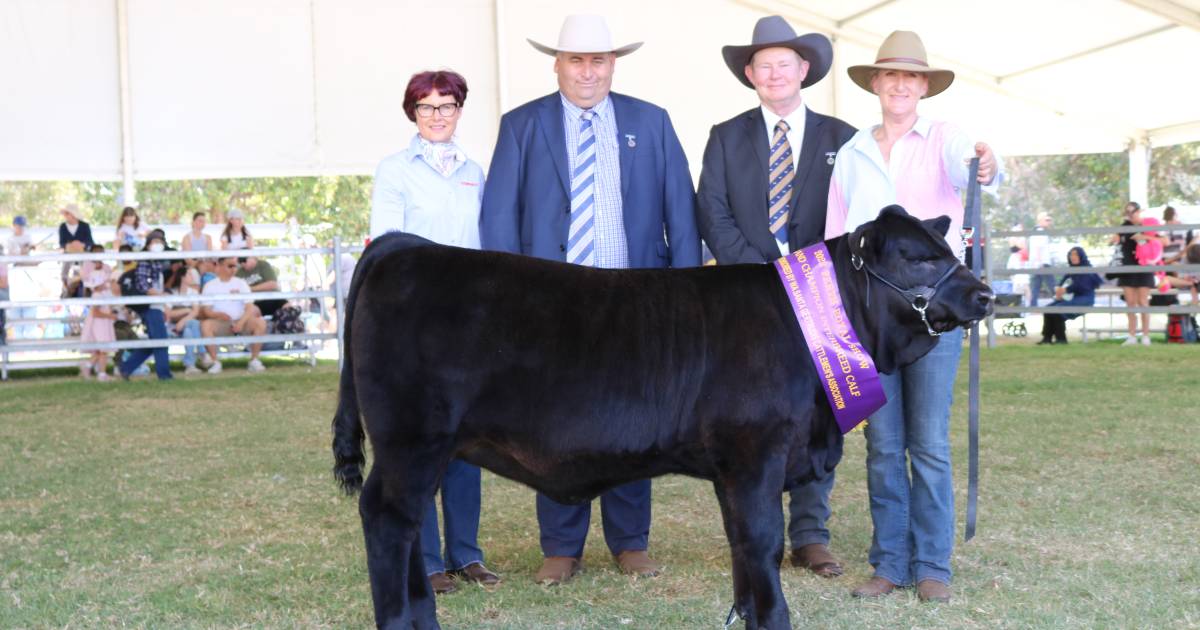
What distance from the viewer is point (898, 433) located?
445cm

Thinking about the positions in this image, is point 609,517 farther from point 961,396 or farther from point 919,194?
point 961,396

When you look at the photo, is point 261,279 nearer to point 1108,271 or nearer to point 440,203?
point 1108,271

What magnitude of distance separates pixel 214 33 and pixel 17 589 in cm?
1479

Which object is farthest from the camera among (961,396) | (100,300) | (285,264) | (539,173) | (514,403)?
(285,264)

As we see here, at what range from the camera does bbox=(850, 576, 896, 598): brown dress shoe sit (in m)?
4.37

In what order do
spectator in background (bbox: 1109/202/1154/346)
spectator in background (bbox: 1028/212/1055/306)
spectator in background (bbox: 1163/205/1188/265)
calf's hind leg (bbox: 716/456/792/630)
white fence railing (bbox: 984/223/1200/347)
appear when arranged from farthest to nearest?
spectator in background (bbox: 1028/212/1055/306)
spectator in background (bbox: 1163/205/1188/265)
spectator in background (bbox: 1109/202/1154/346)
white fence railing (bbox: 984/223/1200/347)
calf's hind leg (bbox: 716/456/792/630)

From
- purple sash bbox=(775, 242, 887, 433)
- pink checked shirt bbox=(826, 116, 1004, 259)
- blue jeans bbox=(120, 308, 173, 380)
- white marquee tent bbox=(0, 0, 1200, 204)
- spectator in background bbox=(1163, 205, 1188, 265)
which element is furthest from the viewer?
white marquee tent bbox=(0, 0, 1200, 204)

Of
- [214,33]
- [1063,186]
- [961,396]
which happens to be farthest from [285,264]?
[1063,186]

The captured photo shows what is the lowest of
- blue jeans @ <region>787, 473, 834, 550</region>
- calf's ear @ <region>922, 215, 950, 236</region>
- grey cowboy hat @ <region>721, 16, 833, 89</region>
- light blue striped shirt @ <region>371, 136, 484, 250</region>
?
blue jeans @ <region>787, 473, 834, 550</region>

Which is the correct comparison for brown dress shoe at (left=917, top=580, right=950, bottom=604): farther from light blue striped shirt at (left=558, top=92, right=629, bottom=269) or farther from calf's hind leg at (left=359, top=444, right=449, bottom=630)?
calf's hind leg at (left=359, top=444, right=449, bottom=630)

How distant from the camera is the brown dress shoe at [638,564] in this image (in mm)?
4777

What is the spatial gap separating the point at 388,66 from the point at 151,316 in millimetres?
6652

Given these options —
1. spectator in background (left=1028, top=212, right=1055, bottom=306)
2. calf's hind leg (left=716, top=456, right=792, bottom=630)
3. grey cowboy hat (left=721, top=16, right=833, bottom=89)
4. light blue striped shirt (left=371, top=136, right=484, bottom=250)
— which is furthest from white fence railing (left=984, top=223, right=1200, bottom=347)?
calf's hind leg (left=716, top=456, right=792, bottom=630)

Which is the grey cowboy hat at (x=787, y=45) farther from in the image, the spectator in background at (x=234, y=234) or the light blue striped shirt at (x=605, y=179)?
the spectator in background at (x=234, y=234)
